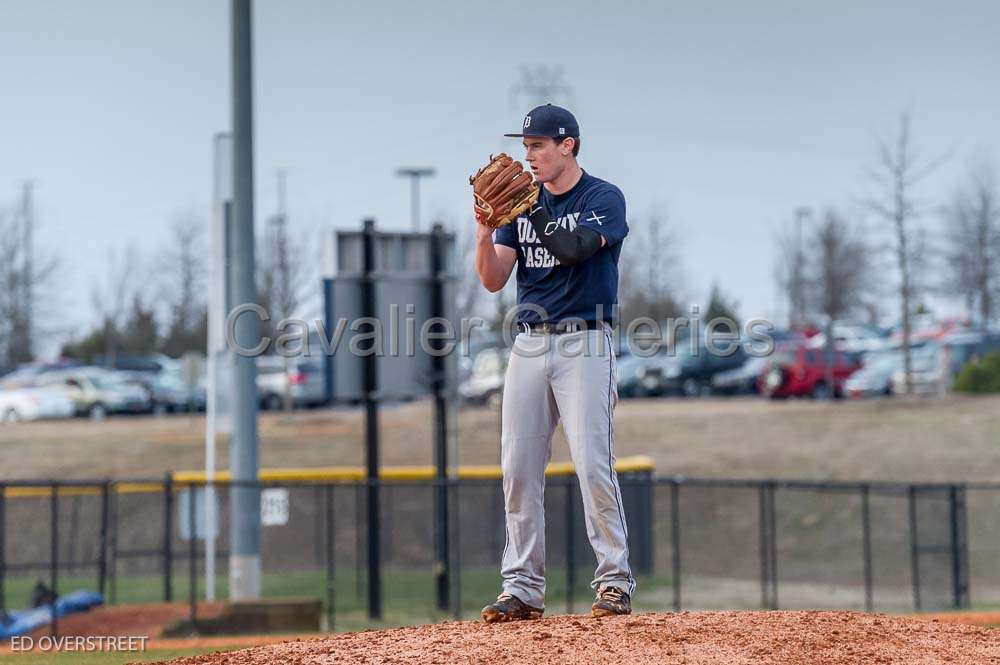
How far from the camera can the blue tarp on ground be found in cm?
1316

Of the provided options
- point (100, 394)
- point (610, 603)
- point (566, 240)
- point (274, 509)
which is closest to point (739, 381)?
point (100, 394)

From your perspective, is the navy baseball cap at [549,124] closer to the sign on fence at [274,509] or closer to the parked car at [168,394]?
the sign on fence at [274,509]

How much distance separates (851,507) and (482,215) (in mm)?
19311

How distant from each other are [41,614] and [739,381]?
1130 inches

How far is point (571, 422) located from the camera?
6059 millimetres

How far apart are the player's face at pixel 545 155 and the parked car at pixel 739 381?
3423 centimetres

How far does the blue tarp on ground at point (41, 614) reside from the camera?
43.2ft

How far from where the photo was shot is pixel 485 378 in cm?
3869

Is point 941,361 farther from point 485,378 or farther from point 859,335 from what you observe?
point 859,335

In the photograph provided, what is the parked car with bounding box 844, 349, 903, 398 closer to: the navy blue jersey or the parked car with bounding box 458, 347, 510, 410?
the parked car with bounding box 458, 347, 510, 410

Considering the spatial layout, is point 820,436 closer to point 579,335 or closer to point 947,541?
point 947,541

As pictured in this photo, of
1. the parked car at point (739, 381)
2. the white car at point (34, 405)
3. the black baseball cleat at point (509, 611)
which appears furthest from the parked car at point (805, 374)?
the black baseball cleat at point (509, 611)

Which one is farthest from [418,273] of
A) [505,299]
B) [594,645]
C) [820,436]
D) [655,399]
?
[505,299]

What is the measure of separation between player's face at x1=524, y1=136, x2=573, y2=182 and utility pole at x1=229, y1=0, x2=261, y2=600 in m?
8.64
